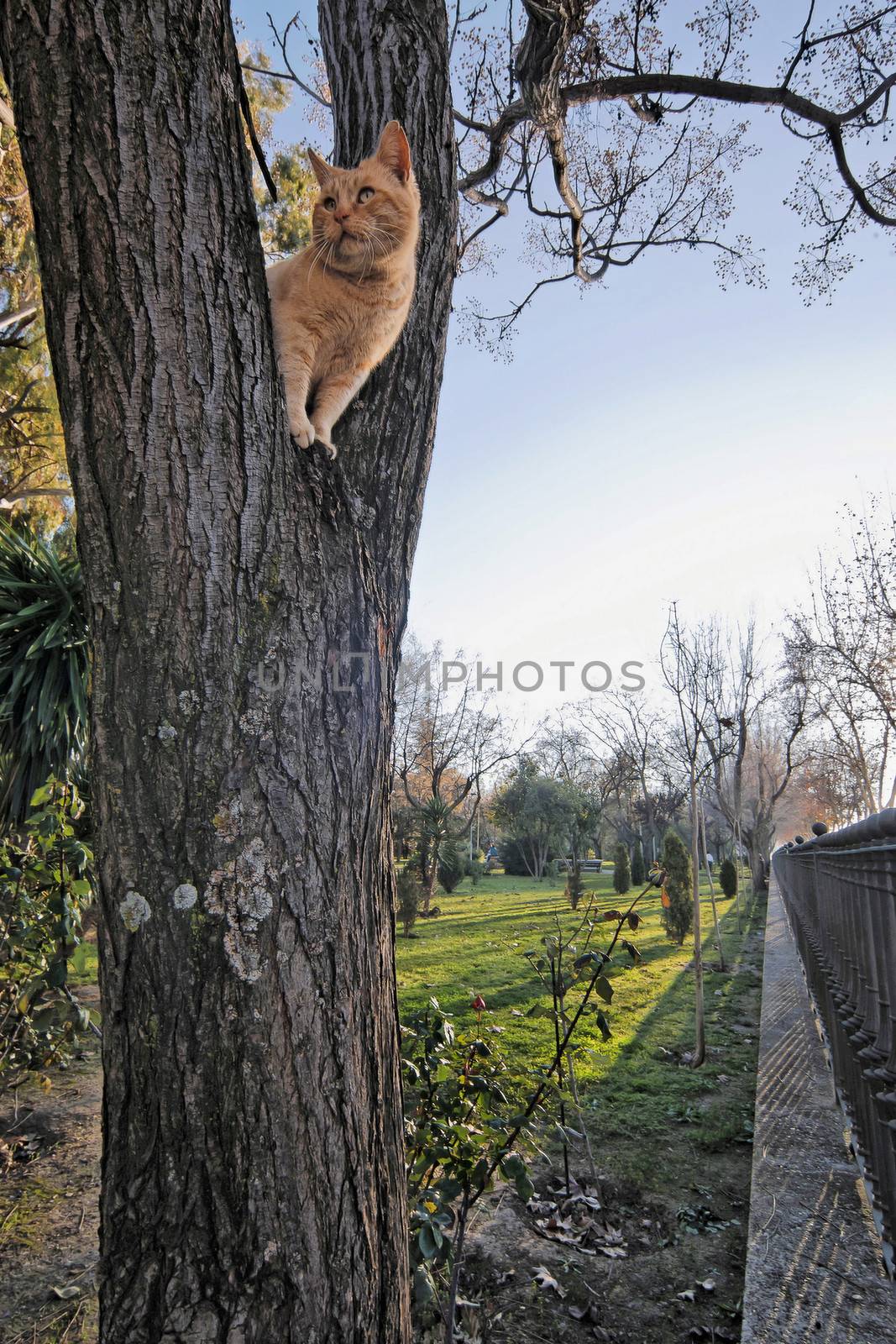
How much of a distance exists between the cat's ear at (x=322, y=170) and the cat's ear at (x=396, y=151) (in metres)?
0.16

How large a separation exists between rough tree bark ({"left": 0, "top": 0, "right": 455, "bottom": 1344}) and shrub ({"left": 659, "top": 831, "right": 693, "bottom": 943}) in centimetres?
1058

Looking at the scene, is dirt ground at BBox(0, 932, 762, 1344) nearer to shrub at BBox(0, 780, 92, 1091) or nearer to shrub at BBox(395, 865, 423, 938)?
shrub at BBox(0, 780, 92, 1091)

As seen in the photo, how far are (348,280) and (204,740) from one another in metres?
1.52

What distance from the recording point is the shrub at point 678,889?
36.8 feet

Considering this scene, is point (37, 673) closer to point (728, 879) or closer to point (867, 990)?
point (867, 990)

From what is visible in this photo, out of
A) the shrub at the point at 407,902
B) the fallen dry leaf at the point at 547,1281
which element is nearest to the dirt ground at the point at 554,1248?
the fallen dry leaf at the point at 547,1281

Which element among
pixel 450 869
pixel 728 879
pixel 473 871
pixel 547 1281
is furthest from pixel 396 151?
pixel 473 871

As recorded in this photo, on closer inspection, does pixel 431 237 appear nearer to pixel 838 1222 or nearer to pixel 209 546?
pixel 209 546

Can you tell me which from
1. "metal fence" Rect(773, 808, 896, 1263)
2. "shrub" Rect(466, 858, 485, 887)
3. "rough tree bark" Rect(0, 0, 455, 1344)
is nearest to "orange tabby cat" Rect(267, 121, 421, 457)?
"rough tree bark" Rect(0, 0, 455, 1344)

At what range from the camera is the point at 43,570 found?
717 centimetres

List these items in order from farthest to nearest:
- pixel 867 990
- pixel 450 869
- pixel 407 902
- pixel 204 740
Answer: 1. pixel 450 869
2. pixel 407 902
3. pixel 867 990
4. pixel 204 740

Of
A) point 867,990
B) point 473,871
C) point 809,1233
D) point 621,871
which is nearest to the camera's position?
point 809,1233

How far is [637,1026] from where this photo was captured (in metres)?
6.86

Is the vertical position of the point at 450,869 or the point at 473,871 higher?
the point at 450,869
